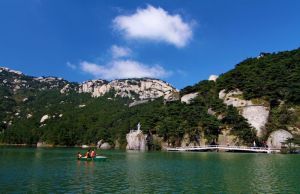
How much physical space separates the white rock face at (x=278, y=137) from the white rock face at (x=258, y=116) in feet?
21.3

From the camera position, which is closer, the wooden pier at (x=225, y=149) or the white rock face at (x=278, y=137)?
the wooden pier at (x=225, y=149)

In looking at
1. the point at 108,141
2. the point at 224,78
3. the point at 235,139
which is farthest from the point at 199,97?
the point at 108,141

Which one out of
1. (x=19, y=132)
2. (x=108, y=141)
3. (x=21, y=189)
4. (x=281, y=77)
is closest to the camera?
(x=21, y=189)

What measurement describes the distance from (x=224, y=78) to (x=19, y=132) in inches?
4610

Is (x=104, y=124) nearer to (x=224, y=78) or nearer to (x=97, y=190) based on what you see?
(x=224, y=78)

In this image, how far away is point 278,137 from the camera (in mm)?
93375

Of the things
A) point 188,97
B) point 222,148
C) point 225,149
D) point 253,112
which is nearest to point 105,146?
point 188,97

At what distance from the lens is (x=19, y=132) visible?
185750 mm

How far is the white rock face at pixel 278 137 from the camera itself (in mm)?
92219

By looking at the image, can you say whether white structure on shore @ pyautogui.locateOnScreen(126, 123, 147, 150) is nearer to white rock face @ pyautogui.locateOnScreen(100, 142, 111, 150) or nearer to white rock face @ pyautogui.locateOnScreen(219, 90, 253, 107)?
white rock face @ pyautogui.locateOnScreen(100, 142, 111, 150)

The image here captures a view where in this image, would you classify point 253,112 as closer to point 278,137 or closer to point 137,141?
point 278,137

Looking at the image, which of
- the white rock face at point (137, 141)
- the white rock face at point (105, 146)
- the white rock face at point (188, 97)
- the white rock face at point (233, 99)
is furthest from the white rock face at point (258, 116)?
the white rock face at point (105, 146)

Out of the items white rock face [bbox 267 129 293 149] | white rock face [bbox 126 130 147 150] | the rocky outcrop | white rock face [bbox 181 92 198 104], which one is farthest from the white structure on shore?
white rock face [bbox 267 129 293 149]

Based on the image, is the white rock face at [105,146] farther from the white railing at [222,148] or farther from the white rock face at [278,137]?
the white rock face at [278,137]
